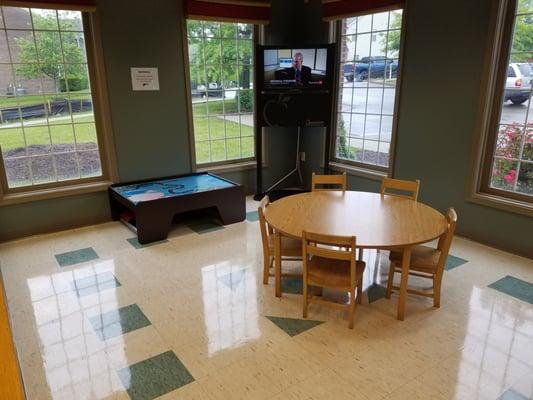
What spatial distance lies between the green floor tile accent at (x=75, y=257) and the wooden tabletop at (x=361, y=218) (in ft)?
6.11

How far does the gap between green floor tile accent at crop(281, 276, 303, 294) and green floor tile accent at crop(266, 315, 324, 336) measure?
39 cm

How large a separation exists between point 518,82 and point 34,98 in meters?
4.72

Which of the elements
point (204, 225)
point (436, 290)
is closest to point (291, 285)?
point (436, 290)

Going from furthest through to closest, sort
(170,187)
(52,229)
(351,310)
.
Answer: (170,187)
(52,229)
(351,310)

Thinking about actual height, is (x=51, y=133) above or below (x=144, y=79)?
below

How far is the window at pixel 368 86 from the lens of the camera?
4.64 m

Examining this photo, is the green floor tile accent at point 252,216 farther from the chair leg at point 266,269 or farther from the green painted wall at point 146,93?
the chair leg at point 266,269

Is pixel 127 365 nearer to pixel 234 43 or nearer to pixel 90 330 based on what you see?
pixel 90 330

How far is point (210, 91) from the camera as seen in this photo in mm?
5125

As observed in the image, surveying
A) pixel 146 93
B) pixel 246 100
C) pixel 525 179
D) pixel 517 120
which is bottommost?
pixel 525 179

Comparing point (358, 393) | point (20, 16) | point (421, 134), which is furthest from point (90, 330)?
point (421, 134)

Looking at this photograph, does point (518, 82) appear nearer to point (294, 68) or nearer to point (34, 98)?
point (294, 68)

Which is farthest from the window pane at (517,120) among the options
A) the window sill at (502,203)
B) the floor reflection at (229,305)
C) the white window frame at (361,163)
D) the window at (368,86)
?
the floor reflection at (229,305)

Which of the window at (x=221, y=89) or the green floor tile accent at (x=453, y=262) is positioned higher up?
the window at (x=221, y=89)
